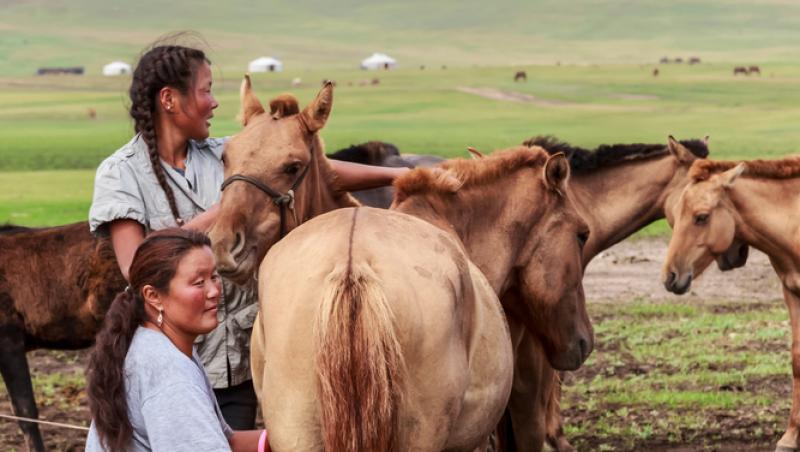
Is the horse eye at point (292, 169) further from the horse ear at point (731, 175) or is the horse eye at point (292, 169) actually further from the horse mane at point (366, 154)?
the horse ear at point (731, 175)

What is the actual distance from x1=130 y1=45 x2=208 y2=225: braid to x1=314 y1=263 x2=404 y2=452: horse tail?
4.04 ft

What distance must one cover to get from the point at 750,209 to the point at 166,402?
682 cm

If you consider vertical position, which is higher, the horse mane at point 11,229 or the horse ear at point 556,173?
the horse ear at point 556,173

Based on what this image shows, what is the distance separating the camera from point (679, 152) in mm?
9016

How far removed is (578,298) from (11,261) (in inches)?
164

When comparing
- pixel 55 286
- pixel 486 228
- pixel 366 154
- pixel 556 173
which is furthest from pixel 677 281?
pixel 486 228

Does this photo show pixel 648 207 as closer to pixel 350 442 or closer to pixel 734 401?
pixel 734 401

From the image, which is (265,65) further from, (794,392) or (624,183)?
(794,392)

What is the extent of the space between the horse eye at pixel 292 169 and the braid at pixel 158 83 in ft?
1.37

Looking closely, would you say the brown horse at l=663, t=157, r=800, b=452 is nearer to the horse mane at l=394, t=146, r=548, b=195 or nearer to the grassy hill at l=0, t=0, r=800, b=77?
the horse mane at l=394, t=146, r=548, b=195

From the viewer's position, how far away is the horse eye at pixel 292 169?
4.56 m

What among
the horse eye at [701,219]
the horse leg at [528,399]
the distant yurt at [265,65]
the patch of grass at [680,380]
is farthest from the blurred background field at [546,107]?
the distant yurt at [265,65]

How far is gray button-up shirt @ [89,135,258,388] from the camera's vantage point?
170 inches

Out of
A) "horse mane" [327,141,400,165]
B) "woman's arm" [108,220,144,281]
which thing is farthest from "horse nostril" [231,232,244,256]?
"horse mane" [327,141,400,165]
